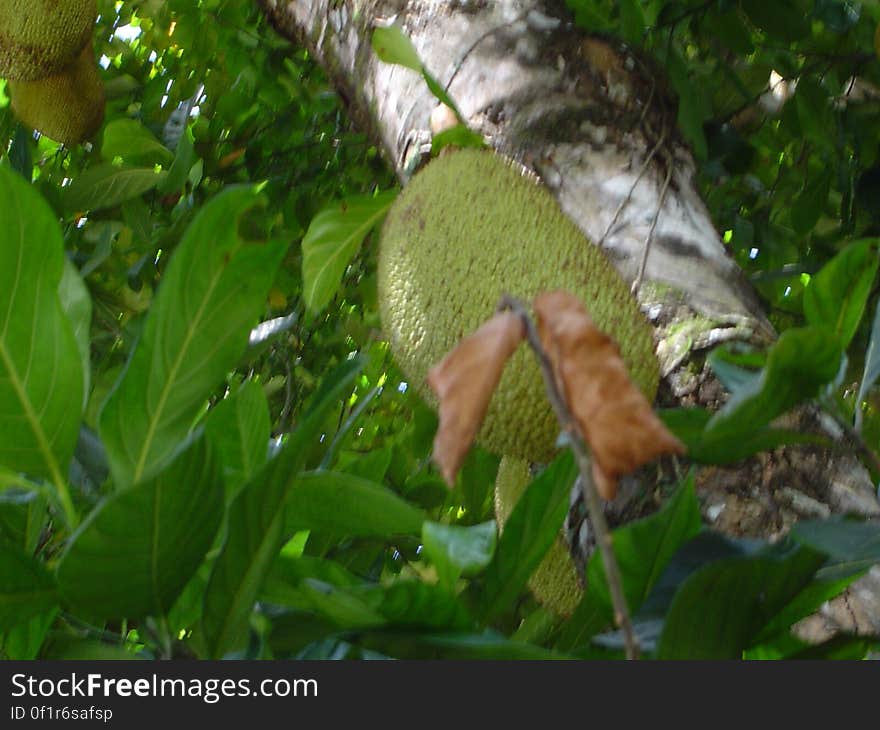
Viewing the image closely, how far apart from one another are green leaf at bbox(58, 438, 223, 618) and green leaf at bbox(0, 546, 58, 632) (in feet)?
0.10

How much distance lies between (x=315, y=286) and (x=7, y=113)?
1.02 meters

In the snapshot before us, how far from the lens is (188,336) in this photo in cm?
43

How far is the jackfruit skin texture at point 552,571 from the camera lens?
0.88m

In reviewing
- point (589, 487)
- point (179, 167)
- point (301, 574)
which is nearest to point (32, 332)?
point (301, 574)

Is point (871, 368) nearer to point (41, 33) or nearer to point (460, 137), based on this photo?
point (460, 137)

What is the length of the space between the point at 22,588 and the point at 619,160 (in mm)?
552

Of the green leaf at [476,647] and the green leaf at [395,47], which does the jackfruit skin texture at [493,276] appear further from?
the green leaf at [476,647]

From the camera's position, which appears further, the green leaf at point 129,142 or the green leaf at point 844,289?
the green leaf at point 129,142

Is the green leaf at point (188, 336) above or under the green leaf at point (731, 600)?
above

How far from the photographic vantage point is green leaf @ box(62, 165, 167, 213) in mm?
1371

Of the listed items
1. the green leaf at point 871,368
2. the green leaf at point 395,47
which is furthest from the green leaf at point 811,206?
the green leaf at point 871,368

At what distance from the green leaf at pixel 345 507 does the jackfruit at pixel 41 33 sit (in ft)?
3.81

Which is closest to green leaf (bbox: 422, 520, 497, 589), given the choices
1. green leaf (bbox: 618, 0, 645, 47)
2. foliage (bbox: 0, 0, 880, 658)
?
foliage (bbox: 0, 0, 880, 658)

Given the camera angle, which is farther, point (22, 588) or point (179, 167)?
point (179, 167)
